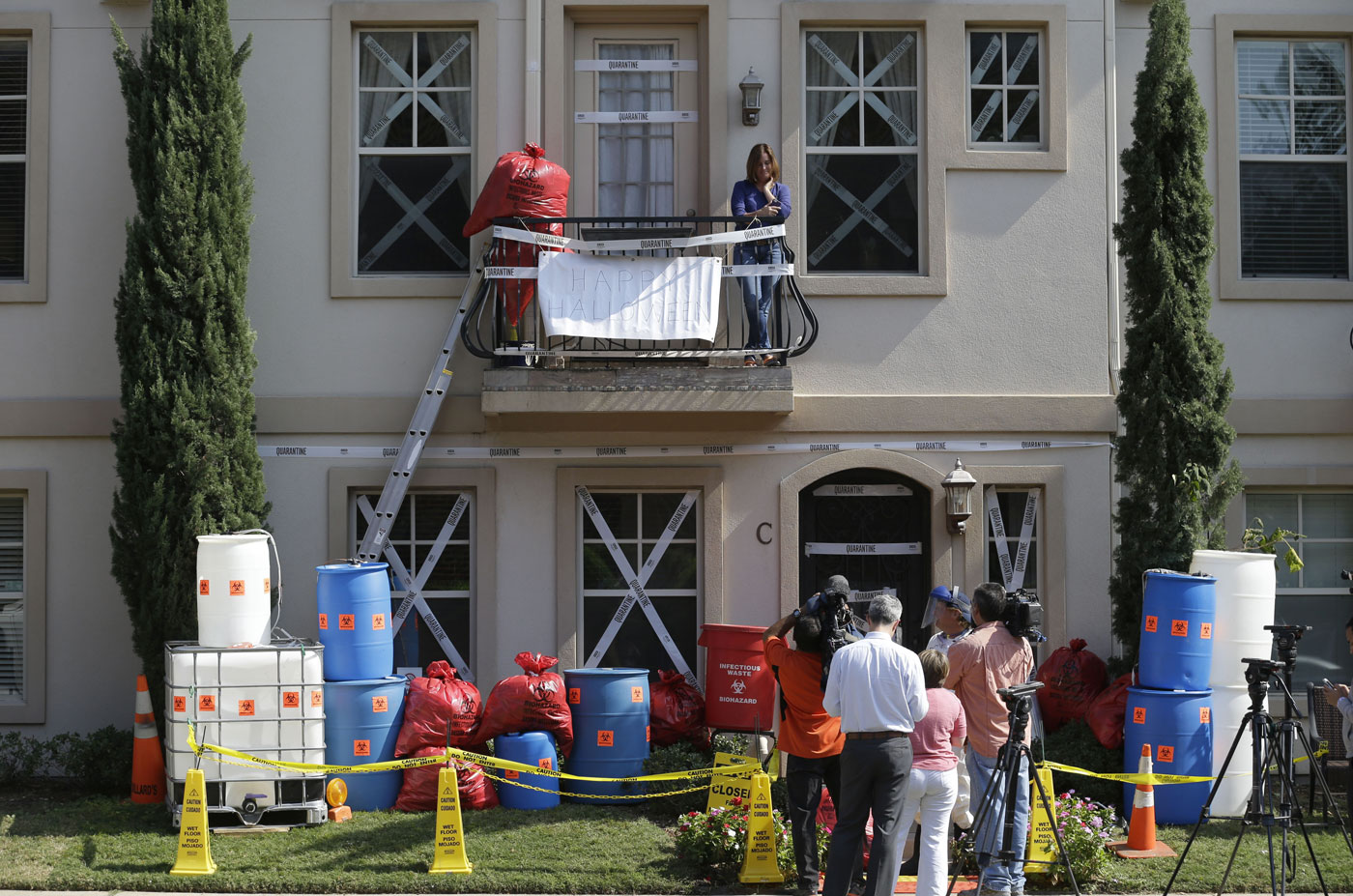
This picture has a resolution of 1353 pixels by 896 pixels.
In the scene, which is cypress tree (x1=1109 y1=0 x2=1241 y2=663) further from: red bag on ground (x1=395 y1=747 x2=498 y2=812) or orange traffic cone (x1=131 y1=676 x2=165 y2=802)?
orange traffic cone (x1=131 y1=676 x2=165 y2=802)

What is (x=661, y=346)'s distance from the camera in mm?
11359

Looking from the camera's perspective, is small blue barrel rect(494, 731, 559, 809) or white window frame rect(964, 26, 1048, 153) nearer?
small blue barrel rect(494, 731, 559, 809)

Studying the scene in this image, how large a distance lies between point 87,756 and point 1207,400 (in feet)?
29.1

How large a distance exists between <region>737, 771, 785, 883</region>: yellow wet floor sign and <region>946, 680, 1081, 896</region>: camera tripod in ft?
3.65

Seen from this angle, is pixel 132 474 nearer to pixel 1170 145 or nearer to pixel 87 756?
pixel 87 756

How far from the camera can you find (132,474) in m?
10.7

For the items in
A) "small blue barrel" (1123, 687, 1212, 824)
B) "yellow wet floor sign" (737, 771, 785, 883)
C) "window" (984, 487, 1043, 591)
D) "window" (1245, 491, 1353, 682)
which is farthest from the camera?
"window" (1245, 491, 1353, 682)

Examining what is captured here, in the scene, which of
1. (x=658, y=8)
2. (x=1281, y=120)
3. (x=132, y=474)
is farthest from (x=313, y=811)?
(x=1281, y=120)

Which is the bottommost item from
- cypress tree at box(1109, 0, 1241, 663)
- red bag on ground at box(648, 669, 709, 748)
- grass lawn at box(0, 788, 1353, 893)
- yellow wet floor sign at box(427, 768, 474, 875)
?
grass lawn at box(0, 788, 1353, 893)

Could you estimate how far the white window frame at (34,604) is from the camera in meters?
11.4

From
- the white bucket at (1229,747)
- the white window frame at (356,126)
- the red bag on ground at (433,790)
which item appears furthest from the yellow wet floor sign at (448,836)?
the white bucket at (1229,747)

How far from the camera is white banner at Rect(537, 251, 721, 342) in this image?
10.9 meters

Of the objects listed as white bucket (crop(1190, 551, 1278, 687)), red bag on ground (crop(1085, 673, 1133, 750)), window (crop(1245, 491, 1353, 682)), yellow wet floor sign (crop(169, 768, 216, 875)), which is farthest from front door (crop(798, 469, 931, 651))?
yellow wet floor sign (crop(169, 768, 216, 875))

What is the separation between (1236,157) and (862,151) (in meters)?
3.15
